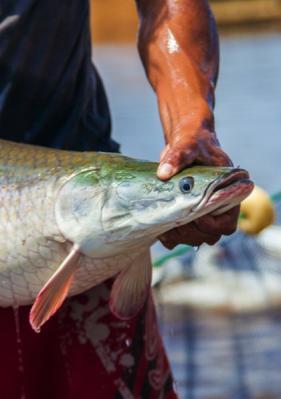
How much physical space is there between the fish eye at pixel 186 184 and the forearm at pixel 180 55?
206 millimetres

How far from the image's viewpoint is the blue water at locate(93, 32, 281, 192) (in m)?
9.05

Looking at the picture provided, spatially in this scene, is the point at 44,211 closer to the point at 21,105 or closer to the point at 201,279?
the point at 21,105

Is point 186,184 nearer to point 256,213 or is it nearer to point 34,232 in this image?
point 34,232

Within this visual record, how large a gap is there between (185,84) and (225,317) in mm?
2583

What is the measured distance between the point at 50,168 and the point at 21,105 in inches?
11.3

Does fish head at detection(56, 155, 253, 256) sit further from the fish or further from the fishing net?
the fishing net

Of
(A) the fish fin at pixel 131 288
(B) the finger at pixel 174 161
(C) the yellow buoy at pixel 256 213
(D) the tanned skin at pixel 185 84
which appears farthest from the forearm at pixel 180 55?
(C) the yellow buoy at pixel 256 213

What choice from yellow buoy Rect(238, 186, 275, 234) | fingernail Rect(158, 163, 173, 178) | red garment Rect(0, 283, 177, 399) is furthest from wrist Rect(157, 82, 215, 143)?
yellow buoy Rect(238, 186, 275, 234)

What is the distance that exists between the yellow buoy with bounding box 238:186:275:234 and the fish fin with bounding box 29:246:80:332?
2.12m

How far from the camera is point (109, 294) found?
2.47 metres

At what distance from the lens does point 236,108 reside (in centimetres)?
1204

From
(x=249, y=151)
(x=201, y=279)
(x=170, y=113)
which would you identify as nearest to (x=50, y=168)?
(x=170, y=113)

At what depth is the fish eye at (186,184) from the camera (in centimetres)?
197

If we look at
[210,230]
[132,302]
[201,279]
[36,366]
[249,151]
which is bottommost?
[249,151]
